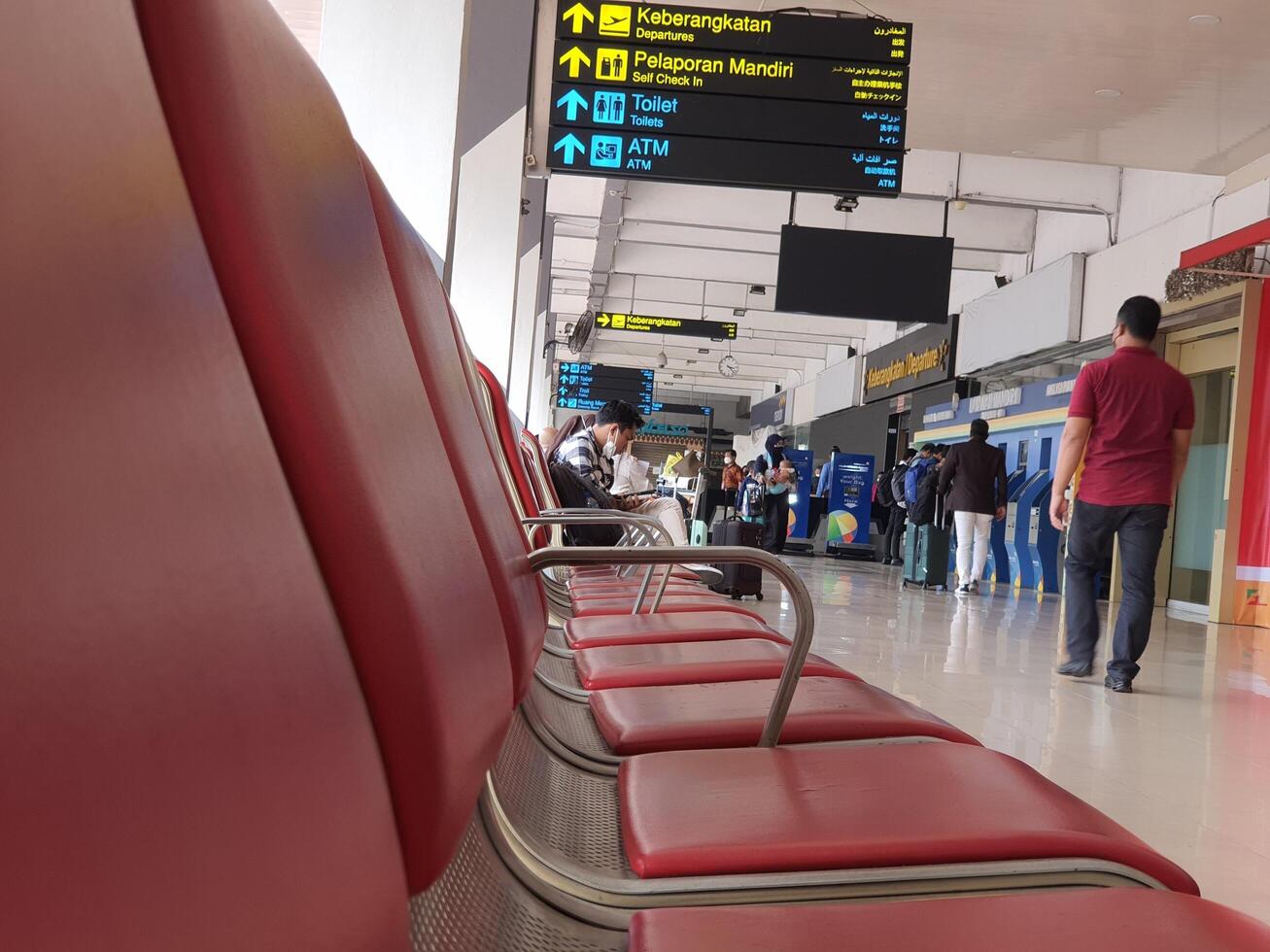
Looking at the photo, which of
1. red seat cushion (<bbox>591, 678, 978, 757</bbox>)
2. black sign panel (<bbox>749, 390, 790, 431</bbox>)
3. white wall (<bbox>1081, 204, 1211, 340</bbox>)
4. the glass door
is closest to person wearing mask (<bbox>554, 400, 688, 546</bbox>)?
red seat cushion (<bbox>591, 678, 978, 757</bbox>)

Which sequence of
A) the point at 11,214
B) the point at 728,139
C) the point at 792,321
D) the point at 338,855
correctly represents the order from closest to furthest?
the point at 11,214
the point at 338,855
the point at 728,139
the point at 792,321

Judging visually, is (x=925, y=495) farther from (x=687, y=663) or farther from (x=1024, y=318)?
(x=687, y=663)

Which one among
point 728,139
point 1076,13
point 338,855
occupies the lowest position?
point 338,855

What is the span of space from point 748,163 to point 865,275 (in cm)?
390

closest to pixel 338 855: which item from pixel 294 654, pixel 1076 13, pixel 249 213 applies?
pixel 294 654

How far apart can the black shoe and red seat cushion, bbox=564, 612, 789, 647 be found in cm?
257

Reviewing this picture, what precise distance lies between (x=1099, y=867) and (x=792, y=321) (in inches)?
801

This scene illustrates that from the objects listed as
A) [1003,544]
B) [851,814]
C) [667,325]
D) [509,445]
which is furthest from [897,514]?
[851,814]

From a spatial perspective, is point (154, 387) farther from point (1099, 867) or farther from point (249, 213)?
point (1099, 867)

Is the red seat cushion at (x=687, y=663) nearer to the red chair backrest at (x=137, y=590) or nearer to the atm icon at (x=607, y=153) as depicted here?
the red chair backrest at (x=137, y=590)

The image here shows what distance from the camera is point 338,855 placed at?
49 cm

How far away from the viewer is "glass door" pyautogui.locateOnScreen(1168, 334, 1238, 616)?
1002 centimetres

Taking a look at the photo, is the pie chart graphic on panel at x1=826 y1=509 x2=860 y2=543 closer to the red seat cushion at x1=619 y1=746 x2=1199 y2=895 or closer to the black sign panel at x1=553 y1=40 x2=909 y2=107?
the black sign panel at x1=553 y1=40 x2=909 y2=107

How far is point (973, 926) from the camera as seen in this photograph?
892 millimetres
